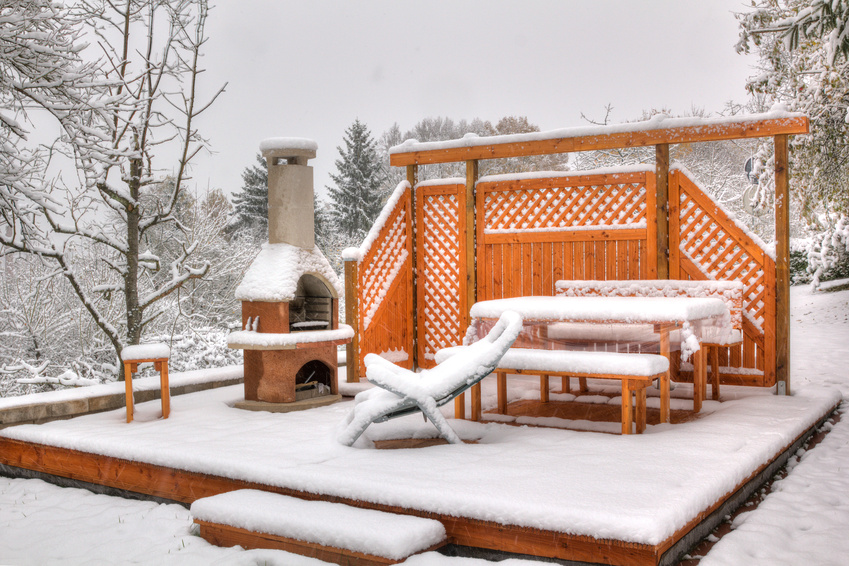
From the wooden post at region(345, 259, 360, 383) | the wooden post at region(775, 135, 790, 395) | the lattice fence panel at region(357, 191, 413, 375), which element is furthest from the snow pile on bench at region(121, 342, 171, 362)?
the wooden post at region(775, 135, 790, 395)

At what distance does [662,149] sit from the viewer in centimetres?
586

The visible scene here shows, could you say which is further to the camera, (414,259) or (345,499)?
(414,259)

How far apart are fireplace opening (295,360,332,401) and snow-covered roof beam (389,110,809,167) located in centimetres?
228

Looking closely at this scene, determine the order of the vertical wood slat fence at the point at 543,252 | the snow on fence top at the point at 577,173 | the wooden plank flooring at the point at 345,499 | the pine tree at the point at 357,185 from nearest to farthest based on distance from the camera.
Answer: the wooden plank flooring at the point at 345,499
the vertical wood slat fence at the point at 543,252
the snow on fence top at the point at 577,173
the pine tree at the point at 357,185

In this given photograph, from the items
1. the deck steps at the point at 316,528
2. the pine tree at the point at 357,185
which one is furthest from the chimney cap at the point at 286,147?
the pine tree at the point at 357,185

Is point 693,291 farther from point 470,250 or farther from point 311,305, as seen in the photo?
point 311,305

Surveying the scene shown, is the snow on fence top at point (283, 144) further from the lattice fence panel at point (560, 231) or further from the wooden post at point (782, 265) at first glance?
the wooden post at point (782, 265)

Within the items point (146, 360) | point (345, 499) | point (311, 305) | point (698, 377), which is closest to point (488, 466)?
point (345, 499)

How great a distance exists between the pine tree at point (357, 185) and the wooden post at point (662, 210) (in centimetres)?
1868

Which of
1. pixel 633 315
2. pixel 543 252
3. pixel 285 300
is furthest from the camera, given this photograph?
pixel 543 252

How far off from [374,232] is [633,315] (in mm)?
2946

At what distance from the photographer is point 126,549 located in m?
3.00

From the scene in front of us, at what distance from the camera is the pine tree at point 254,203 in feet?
76.1

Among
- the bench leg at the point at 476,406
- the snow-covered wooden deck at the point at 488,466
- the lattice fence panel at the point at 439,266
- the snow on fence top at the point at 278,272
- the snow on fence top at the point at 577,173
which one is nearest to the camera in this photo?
the snow-covered wooden deck at the point at 488,466
